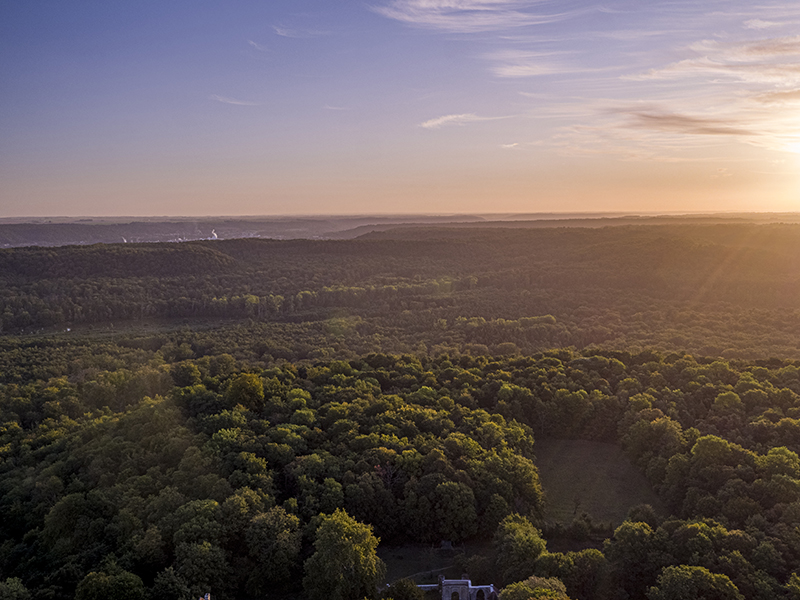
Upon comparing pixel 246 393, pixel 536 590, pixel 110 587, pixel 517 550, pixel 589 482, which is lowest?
pixel 589 482

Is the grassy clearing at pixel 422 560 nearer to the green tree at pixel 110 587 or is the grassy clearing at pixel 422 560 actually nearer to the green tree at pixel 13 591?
the green tree at pixel 110 587

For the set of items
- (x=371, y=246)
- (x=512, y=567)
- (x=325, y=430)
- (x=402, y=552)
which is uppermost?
(x=371, y=246)

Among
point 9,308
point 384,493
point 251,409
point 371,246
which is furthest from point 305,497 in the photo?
point 371,246

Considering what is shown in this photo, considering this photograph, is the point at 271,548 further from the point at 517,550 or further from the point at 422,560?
the point at 517,550

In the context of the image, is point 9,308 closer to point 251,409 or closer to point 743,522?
point 251,409

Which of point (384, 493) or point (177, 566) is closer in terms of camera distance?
point (177, 566)

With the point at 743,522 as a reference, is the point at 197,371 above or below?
above

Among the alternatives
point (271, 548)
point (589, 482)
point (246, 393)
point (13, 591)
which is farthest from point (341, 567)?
point (589, 482)
